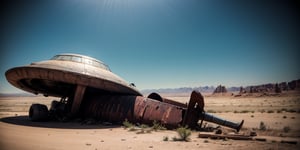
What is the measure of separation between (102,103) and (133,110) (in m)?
2.28

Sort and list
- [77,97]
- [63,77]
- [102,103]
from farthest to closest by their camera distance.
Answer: [102,103]
[77,97]
[63,77]

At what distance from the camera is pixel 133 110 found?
9.74 meters

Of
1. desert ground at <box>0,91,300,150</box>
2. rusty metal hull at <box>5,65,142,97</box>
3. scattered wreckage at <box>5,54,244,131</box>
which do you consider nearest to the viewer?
desert ground at <box>0,91,300,150</box>

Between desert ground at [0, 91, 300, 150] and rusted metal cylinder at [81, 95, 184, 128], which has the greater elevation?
rusted metal cylinder at [81, 95, 184, 128]

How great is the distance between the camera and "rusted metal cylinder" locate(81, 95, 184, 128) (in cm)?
913

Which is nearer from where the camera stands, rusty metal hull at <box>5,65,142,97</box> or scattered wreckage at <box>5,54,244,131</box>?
scattered wreckage at <box>5,54,244,131</box>

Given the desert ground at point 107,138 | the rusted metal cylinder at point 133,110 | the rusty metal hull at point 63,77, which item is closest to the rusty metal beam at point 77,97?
the rusty metal hull at point 63,77

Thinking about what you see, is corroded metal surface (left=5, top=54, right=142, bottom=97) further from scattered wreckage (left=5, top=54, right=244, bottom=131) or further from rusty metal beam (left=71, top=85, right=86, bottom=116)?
rusty metal beam (left=71, top=85, right=86, bottom=116)

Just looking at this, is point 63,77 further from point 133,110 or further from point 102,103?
point 133,110

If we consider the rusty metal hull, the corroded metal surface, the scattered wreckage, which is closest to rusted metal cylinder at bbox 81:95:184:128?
the scattered wreckage

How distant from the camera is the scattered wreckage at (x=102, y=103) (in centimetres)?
910

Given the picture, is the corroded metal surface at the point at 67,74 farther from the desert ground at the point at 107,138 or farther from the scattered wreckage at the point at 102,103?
the desert ground at the point at 107,138

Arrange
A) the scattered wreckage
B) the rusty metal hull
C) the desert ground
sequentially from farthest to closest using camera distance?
the rusty metal hull
the scattered wreckage
the desert ground

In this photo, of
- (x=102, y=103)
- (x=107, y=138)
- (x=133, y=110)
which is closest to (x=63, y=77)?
(x=102, y=103)
